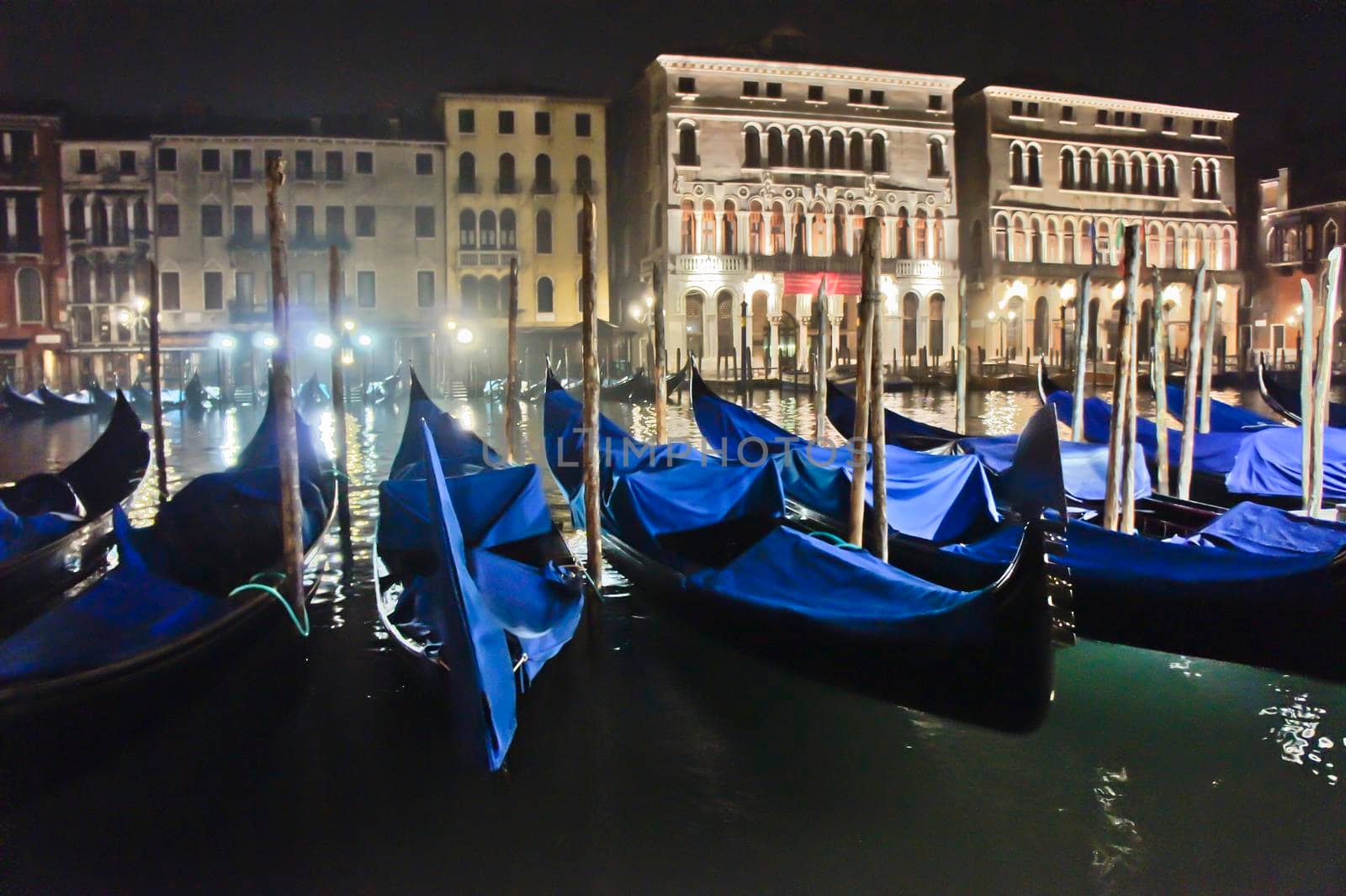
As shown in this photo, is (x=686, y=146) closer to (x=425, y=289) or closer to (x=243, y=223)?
(x=425, y=289)

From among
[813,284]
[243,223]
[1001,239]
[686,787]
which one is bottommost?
[686,787]

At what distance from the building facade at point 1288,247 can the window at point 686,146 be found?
16598 mm

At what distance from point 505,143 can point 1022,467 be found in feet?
70.2

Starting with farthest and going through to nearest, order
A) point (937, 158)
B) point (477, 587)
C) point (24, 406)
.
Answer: point (937, 158) → point (24, 406) → point (477, 587)

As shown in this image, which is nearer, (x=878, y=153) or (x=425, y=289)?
(x=425, y=289)

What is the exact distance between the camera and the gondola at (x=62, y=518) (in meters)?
4.97

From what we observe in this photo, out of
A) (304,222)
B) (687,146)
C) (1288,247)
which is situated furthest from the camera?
(1288,247)

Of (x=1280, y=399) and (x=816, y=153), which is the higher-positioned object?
(x=816, y=153)

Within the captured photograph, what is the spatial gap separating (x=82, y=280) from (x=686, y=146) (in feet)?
47.1

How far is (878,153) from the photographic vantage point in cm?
2538

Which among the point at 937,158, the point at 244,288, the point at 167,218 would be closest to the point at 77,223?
the point at 167,218

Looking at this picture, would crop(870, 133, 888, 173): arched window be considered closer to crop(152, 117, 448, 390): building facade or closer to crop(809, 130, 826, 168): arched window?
crop(809, 130, 826, 168): arched window

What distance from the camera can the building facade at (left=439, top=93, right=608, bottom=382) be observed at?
24.2 metres

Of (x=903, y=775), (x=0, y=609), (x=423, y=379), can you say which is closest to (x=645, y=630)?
(x=903, y=775)
